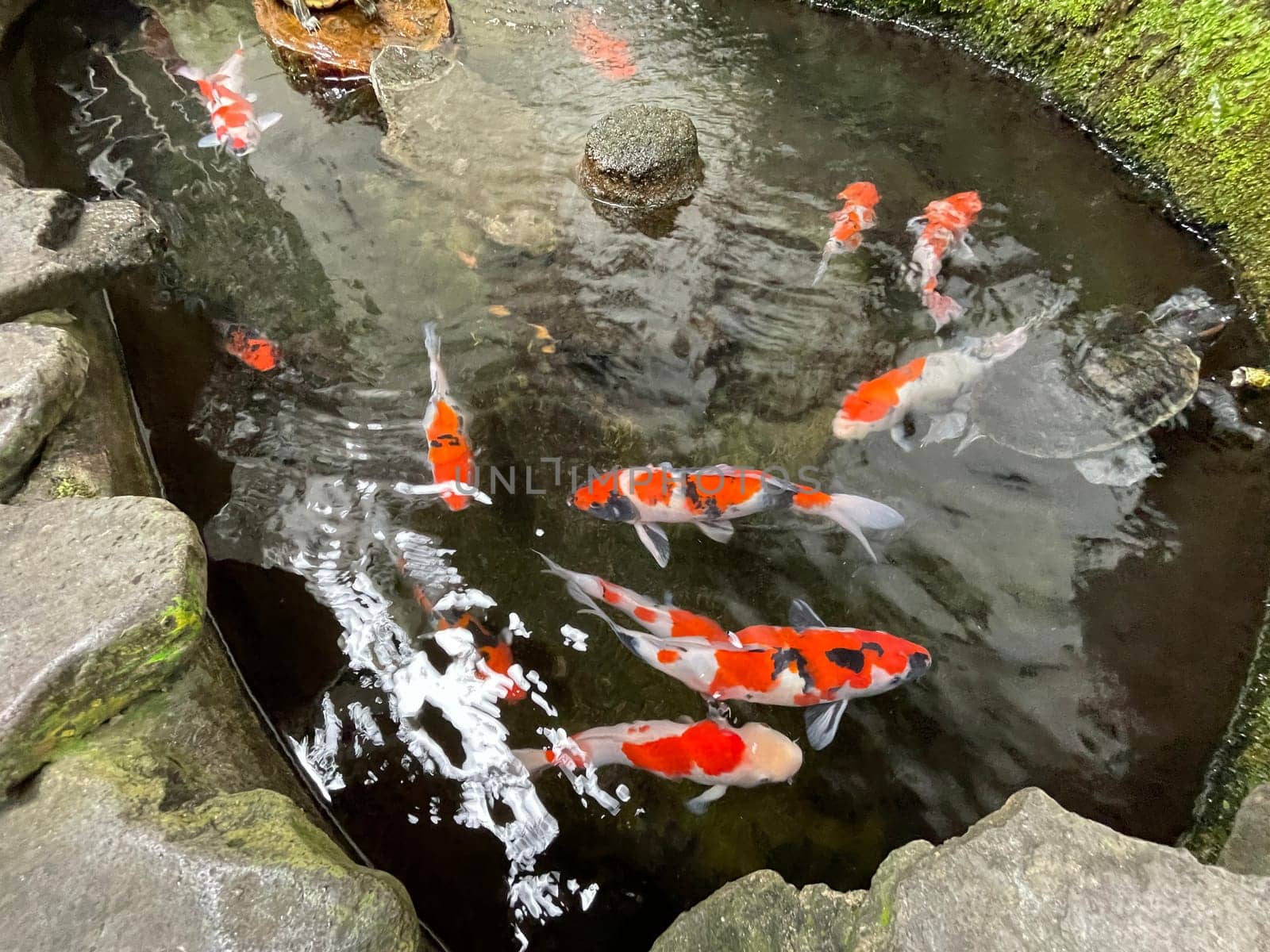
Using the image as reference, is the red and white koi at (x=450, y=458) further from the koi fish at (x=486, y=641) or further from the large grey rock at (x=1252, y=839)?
the large grey rock at (x=1252, y=839)

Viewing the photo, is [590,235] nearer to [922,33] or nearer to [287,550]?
[287,550]

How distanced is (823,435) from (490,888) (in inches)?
101

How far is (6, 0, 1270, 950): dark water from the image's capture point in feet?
9.24

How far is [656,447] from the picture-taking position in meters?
3.63

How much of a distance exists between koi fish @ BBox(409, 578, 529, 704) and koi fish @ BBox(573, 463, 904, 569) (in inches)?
29.6

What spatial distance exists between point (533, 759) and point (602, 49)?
5.39 m

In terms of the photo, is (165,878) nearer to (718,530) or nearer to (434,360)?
(718,530)

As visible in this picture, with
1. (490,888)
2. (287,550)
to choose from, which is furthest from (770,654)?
(287,550)

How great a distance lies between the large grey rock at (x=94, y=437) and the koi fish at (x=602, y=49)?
392cm

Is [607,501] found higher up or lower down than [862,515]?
lower down

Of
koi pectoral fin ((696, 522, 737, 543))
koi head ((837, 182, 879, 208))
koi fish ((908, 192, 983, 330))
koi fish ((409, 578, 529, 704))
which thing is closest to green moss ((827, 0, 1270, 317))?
koi fish ((908, 192, 983, 330))

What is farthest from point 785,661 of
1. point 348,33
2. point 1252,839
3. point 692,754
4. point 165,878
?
point 348,33

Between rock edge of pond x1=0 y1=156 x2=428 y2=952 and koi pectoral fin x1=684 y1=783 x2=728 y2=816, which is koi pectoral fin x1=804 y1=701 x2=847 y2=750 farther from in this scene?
rock edge of pond x1=0 y1=156 x2=428 y2=952

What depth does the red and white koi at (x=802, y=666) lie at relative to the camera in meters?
2.82
